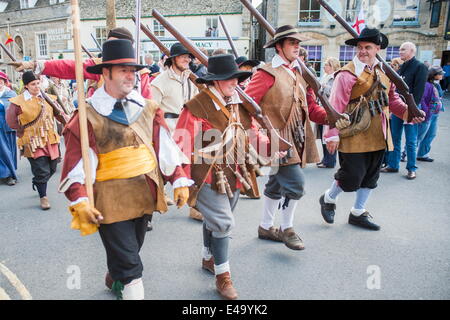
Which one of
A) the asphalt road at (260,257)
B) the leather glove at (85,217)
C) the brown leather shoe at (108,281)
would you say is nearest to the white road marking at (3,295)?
the asphalt road at (260,257)

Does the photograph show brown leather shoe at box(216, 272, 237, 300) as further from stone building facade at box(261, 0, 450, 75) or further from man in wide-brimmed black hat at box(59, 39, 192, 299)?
stone building facade at box(261, 0, 450, 75)

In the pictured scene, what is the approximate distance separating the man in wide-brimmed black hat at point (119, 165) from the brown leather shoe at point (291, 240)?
1684mm

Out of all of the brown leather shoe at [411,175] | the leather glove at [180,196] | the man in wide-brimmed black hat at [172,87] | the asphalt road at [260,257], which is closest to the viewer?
the leather glove at [180,196]

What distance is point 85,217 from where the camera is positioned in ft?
7.09

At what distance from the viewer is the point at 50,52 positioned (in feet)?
104

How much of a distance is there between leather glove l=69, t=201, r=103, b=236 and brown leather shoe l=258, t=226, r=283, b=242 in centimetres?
224

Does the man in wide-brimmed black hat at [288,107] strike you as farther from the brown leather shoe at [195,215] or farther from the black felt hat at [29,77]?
the black felt hat at [29,77]

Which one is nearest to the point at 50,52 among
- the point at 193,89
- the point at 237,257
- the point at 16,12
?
the point at 16,12

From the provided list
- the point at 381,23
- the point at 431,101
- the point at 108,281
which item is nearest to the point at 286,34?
the point at 108,281

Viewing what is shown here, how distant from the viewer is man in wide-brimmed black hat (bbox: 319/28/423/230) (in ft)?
12.6

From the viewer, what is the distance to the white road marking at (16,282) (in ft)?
9.91

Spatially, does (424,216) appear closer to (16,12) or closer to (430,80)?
(430,80)

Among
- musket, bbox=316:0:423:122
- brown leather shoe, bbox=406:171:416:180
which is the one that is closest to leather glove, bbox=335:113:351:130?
musket, bbox=316:0:423:122

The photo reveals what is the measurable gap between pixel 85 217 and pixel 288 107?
7.17 ft
